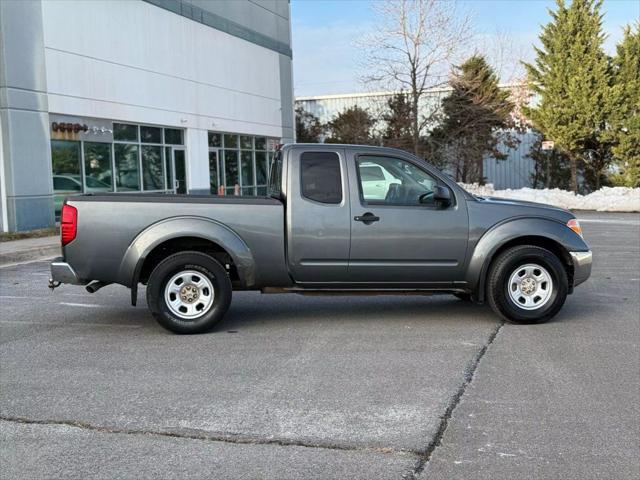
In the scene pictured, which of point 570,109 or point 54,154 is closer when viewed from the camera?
point 54,154

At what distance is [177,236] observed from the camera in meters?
6.88

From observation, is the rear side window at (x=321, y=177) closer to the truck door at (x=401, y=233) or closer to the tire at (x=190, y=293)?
the truck door at (x=401, y=233)

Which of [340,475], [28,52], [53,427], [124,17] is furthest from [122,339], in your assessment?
[124,17]

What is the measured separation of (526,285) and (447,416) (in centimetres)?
318

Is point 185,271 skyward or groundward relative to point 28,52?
groundward

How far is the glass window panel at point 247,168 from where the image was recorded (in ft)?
103

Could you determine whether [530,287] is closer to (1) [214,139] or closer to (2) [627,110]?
(1) [214,139]

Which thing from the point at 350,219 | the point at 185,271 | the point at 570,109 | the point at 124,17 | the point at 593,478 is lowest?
the point at 593,478

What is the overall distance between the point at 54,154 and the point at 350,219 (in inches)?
583

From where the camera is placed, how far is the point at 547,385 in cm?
523

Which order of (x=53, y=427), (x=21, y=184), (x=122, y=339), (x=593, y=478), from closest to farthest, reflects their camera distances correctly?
(x=593, y=478), (x=53, y=427), (x=122, y=339), (x=21, y=184)

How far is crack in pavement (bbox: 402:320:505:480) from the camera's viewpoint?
3.77 m

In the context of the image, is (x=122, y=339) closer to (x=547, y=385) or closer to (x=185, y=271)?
(x=185, y=271)

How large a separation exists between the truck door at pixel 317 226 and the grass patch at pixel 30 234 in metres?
12.3
